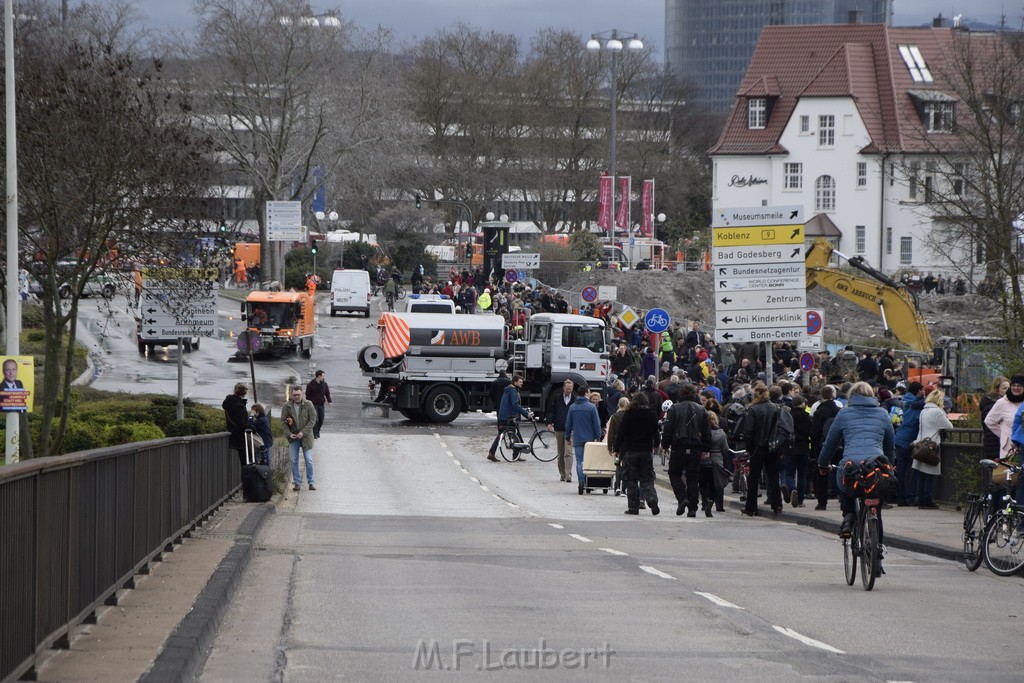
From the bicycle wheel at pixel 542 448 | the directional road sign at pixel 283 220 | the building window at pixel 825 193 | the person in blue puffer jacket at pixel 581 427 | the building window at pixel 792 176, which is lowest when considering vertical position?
the bicycle wheel at pixel 542 448

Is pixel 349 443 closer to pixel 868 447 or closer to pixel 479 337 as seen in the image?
pixel 479 337

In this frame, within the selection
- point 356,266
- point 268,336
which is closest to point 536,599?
point 268,336

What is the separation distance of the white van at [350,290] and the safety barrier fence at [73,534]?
2147 inches

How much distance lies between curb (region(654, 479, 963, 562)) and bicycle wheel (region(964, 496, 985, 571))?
39.4 inches

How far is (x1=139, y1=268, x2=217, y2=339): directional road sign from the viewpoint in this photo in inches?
925

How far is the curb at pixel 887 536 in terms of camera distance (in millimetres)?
15875

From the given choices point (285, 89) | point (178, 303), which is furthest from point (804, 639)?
point (285, 89)

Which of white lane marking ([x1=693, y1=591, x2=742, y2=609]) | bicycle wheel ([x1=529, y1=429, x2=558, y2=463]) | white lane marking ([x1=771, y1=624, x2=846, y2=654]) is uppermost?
white lane marking ([x1=771, y1=624, x2=846, y2=654])

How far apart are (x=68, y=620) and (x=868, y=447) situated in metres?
7.66

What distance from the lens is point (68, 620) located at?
Answer: 840cm

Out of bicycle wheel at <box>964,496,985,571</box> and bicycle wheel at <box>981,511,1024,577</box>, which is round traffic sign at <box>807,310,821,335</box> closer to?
bicycle wheel at <box>964,496,985,571</box>

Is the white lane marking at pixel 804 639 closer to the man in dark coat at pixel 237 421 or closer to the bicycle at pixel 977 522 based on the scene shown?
the bicycle at pixel 977 522

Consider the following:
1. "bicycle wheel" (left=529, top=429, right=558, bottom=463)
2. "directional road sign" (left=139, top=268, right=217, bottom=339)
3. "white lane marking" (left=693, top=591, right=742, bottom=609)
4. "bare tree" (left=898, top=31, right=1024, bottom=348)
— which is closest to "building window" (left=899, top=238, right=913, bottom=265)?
"bare tree" (left=898, top=31, right=1024, bottom=348)

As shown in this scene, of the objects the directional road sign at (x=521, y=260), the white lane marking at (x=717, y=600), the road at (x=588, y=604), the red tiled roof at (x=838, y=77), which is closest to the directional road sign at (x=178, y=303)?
the road at (x=588, y=604)
